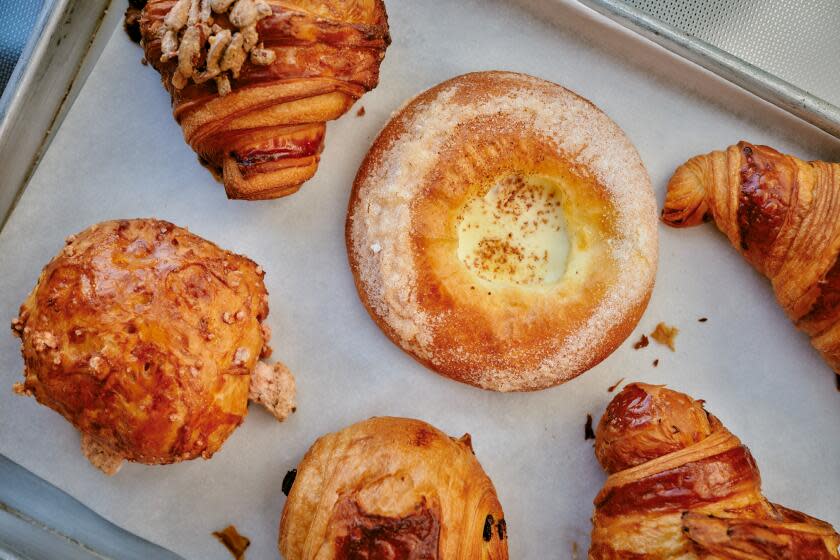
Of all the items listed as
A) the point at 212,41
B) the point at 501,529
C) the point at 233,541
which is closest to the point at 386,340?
the point at 501,529

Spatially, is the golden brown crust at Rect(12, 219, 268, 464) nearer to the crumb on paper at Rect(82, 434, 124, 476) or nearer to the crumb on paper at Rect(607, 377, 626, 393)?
the crumb on paper at Rect(82, 434, 124, 476)

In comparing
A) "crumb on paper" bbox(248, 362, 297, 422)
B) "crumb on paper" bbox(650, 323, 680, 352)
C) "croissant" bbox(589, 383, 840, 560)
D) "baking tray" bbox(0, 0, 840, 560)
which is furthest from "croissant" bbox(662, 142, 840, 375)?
A: "crumb on paper" bbox(248, 362, 297, 422)

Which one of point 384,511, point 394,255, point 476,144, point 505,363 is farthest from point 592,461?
point 476,144

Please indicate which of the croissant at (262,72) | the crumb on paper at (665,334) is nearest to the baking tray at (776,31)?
the crumb on paper at (665,334)

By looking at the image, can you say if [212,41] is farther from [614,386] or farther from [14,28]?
[614,386]

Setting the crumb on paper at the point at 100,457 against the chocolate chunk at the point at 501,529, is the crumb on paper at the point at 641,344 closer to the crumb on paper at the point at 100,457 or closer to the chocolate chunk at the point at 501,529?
the chocolate chunk at the point at 501,529

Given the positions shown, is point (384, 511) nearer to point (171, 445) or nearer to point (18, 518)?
point (171, 445)
